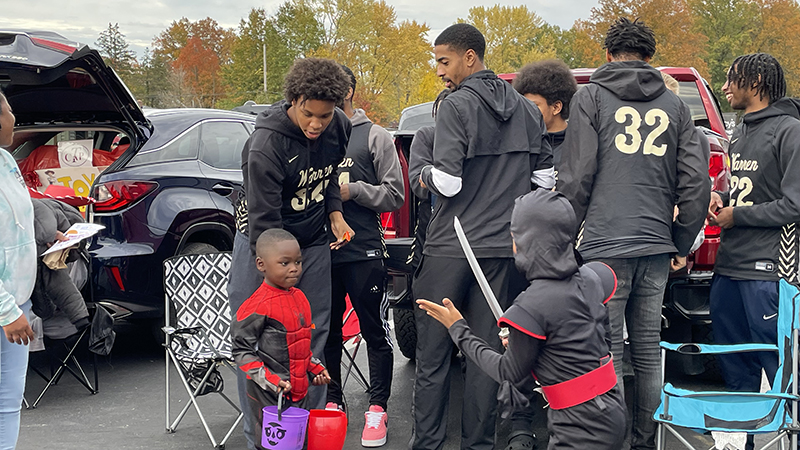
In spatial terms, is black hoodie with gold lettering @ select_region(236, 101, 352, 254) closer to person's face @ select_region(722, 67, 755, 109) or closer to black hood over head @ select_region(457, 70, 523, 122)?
black hood over head @ select_region(457, 70, 523, 122)

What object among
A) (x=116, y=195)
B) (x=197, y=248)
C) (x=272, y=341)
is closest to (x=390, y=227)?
(x=197, y=248)

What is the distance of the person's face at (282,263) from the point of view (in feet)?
11.0


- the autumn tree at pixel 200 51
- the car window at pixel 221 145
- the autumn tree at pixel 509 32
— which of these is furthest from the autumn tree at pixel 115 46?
the car window at pixel 221 145

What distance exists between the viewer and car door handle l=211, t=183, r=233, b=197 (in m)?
5.82

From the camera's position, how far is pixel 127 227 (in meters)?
5.25

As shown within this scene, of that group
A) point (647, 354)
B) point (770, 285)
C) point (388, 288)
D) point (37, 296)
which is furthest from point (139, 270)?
point (770, 285)

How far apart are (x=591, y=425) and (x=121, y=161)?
3918 mm

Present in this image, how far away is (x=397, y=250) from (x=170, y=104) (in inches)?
2119

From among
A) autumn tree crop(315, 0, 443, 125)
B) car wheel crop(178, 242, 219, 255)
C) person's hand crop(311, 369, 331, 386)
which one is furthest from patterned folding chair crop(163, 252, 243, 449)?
autumn tree crop(315, 0, 443, 125)

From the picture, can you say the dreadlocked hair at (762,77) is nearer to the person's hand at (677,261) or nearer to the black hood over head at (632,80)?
the black hood over head at (632,80)

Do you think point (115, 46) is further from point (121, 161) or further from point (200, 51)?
point (121, 161)

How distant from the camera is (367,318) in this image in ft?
14.1

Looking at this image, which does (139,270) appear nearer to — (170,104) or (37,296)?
(37,296)

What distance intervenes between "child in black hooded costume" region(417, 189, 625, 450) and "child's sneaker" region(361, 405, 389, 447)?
174 cm
